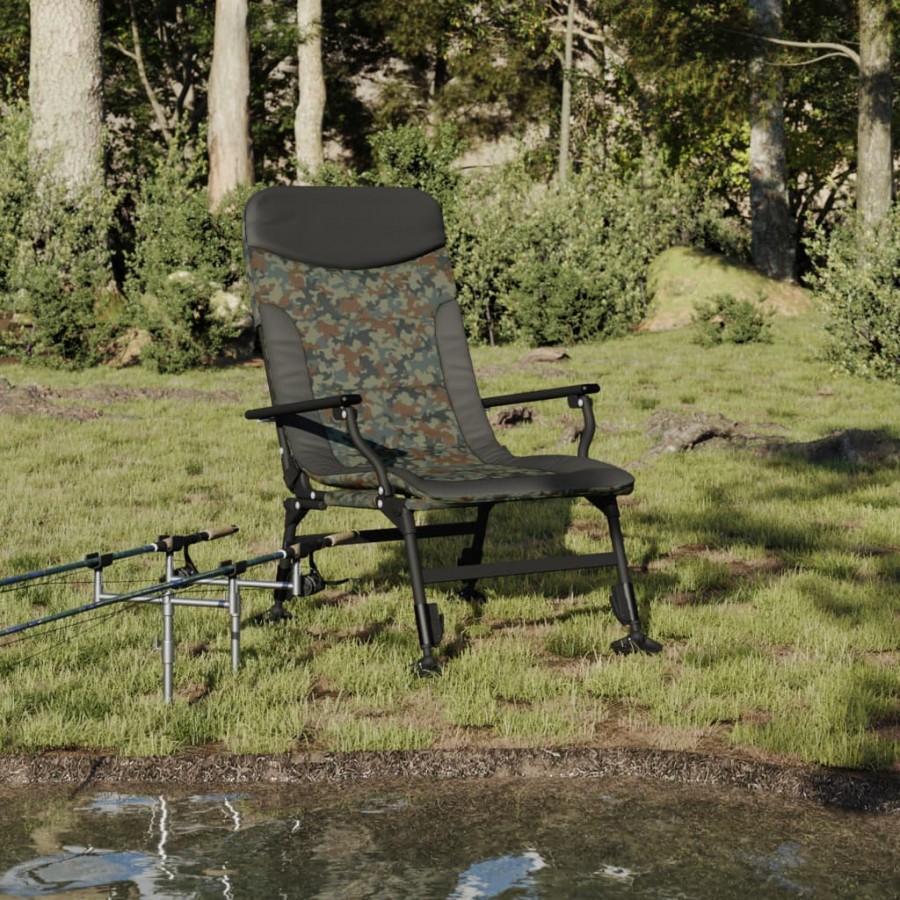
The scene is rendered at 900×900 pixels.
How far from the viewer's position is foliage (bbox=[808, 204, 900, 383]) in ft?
46.1

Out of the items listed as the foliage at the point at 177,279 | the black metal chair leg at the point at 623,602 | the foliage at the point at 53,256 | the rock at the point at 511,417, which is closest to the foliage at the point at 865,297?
the rock at the point at 511,417

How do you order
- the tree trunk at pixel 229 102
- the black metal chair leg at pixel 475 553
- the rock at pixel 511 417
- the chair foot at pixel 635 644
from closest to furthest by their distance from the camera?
the chair foot at pixel 635 644 < the black metal chair leg at pixel 475 553 < the rock at pixel 511 417 < the tree trunk at pixel 229 102

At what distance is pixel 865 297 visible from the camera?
1434cm

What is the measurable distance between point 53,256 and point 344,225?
11.3 metres

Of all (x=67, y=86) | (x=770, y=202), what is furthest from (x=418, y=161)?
(x=770, y=202)

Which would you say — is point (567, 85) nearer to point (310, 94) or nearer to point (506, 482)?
point (310, 94)

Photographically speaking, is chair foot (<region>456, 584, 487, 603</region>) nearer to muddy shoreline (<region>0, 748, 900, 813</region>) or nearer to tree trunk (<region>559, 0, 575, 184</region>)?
muddy shoreline (<region>0, 748, 900, 813</region>)

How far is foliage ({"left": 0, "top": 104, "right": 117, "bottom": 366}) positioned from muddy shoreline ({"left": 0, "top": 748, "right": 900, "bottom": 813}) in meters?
12.3

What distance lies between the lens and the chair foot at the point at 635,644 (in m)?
5.41

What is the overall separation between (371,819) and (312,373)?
9.44 feet

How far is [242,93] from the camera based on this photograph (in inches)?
826

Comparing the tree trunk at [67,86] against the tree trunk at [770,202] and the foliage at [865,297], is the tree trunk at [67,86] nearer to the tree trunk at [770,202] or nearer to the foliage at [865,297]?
the foliage at [865,297]

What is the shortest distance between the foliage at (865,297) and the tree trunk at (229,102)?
31.9 feet

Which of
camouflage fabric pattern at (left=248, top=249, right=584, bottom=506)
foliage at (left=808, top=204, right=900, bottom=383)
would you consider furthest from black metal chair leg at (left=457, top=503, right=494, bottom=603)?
foliage at (left=808, top=204, right=900, bottom=383)
